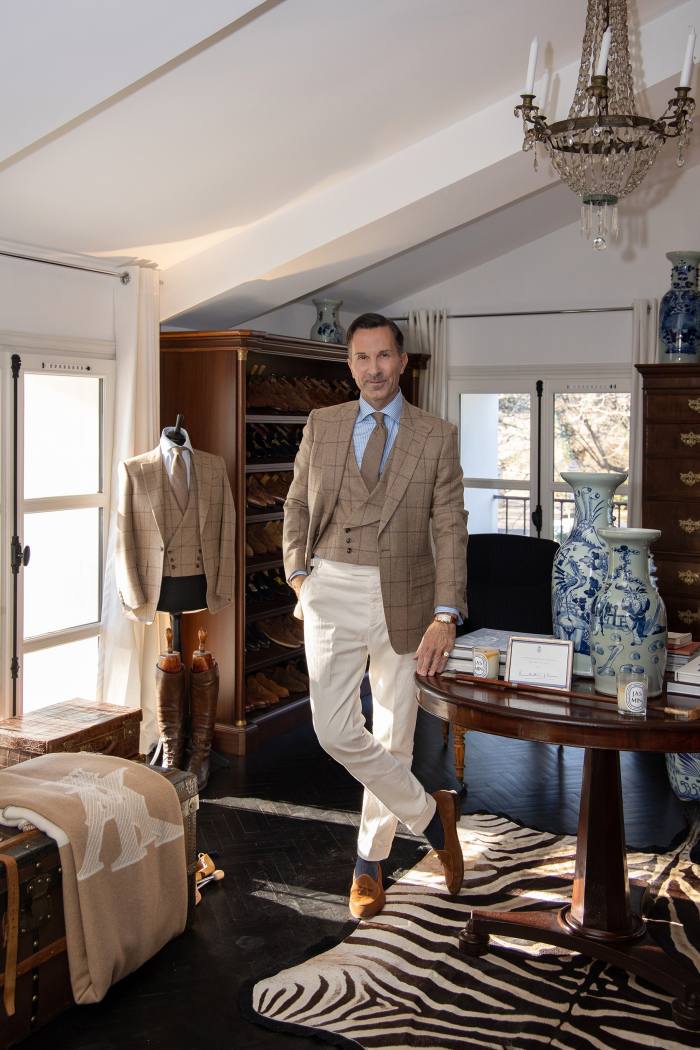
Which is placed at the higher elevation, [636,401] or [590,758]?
[636,401]

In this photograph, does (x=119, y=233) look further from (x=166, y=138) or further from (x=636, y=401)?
(x=636, y=401)

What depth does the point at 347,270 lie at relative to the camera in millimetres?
5852

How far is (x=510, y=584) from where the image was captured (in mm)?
5395

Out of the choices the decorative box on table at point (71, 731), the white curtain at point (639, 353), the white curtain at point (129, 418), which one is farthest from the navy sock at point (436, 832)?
the white curtain at point (639, 353)

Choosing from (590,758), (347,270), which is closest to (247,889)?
(590,758)

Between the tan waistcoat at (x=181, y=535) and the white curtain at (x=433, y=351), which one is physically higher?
the white curtain at (x=433, y=351)

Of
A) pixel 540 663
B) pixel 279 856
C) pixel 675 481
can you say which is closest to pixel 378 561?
pixel 540 663

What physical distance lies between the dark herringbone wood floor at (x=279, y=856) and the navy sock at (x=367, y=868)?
0.16 m

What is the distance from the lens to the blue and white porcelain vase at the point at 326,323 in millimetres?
6773

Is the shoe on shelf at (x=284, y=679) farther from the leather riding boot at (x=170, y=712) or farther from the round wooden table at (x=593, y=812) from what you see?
the round wooden table at (x=593, y=812)

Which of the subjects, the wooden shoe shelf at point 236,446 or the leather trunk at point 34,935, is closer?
the leather trunk at point 34,935

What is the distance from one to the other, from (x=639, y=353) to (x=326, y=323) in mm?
2128

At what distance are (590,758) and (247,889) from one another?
4.70 ft

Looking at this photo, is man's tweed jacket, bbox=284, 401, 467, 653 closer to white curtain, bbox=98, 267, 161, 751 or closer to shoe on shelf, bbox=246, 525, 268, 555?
white curtain, bbox=98, 267, 161, 751
